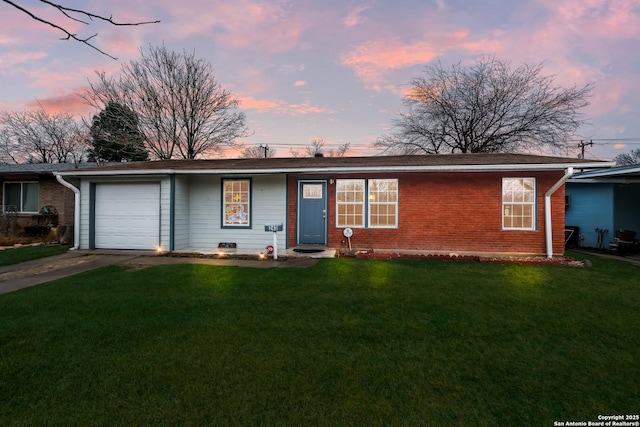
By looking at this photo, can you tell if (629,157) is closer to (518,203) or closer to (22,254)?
(518,203)

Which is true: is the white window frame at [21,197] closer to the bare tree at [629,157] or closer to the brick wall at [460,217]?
the brick wall at [460,217]

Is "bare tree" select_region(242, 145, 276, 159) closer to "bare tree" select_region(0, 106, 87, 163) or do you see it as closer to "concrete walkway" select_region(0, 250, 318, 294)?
"bare tree" select_region(0, 106, 87, 163)

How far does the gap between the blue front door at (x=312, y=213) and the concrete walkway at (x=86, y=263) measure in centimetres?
173

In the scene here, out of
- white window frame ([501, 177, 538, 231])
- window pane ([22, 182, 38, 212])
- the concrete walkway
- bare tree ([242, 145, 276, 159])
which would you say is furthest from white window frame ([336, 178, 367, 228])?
bare tree ([242, 145, 276, 159])

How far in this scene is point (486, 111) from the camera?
23750mm

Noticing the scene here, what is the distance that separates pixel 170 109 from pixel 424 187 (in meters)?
21.5

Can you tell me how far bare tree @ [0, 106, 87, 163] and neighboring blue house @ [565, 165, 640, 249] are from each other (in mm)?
35037

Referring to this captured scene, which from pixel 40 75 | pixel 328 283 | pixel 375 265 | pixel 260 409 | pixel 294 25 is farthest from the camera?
pixel 294 25

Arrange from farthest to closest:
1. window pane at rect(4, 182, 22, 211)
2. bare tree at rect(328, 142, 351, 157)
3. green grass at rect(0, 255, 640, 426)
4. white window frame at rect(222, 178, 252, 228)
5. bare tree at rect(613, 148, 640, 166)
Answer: bare tree at rect(613, 148, 640, 166) < bare tree at rect(328, 142, 351, 157) < window pane at rect(4, 182, 22, 211) < white window frame at rect(222, 178, 252, 228) < green grass at rect(0, 255, 640, 426)

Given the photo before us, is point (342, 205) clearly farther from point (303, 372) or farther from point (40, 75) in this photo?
point (40, 75)

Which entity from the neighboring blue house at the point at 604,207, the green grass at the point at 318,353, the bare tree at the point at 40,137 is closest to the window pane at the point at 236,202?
the green grass at the point at 318,353

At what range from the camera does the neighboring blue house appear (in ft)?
40.5

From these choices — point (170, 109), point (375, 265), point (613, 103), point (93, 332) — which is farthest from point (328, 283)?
point (170, 109)

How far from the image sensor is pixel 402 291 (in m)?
5.66
